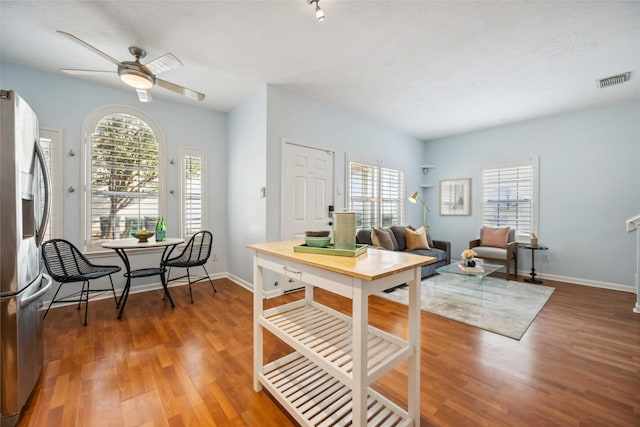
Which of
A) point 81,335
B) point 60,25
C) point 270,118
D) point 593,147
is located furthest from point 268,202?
point 593,147

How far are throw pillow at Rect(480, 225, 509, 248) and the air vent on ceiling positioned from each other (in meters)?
2.38

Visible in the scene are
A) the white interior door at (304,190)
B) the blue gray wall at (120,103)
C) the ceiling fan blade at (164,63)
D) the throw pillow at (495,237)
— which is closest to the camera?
the ceiling fan blade at (164,63)

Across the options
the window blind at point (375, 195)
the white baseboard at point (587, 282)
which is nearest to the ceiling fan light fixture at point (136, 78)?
the window blind at point (375, 195)

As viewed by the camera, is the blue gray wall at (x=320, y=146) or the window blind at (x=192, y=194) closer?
the blue gray wall at (x=320, y=146)

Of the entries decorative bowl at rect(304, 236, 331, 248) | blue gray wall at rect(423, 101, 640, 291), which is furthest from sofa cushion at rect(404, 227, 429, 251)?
decorative bowl at rect(304, 236, 331, 248)

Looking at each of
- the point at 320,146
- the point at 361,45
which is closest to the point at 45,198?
the point at 361,45

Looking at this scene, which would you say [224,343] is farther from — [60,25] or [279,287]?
[60,25]

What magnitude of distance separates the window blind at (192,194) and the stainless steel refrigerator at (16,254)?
2.44 metres

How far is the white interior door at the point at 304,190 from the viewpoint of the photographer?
12.1ft

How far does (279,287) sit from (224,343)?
4.45ft

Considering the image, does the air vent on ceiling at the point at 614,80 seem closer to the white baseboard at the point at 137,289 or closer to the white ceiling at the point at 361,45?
the white ceiling at the point at 361,45

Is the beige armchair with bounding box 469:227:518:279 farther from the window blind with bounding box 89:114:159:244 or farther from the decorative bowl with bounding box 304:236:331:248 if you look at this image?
the window blind with bounding box 89:114:159:244

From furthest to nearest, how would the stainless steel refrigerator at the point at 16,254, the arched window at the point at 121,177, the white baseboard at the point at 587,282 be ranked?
Answer: 1. the white baseboard at the point at 587,282
2. the arched window at the point at 121,177
3. the stainless steel refrigerator at the point at 16,254

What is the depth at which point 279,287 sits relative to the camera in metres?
3.65
